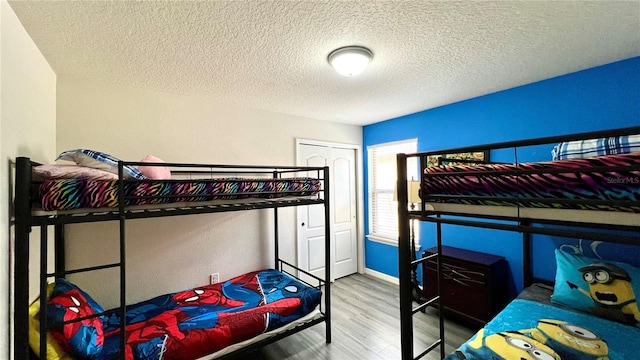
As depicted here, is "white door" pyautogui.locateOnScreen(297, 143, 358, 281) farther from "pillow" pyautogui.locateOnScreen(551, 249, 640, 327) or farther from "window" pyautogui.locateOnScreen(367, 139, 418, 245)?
"pillow" pyautogui.locateOnScreen(551, 249, 640, 327)

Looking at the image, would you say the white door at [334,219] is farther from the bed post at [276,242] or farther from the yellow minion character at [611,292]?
the yellow minion character at [611,292]

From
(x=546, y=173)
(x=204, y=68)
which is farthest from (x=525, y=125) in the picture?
(x=204, y=68)

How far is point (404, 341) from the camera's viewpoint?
142 centimetres

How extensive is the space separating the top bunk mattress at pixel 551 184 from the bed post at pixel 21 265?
6.72ft

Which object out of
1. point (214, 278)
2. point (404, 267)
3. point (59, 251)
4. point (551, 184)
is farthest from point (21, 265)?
point (551, 184)

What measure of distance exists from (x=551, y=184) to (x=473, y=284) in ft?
5.72

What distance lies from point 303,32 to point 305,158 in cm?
197

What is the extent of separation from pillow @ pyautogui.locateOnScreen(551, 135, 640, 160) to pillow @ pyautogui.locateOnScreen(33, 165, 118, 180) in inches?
118

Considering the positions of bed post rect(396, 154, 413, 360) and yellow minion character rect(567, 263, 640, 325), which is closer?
bed post rect(396, 154, 413, 360)

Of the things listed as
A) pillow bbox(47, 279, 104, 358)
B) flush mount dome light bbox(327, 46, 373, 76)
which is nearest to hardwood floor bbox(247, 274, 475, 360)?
pillow bbox(47, 279, 104, 358)

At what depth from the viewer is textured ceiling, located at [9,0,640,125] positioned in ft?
4.27

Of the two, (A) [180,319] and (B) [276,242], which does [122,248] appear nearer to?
(A) [180,319]

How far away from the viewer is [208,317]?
190 centimetres

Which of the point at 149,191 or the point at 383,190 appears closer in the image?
the point at 149,191
